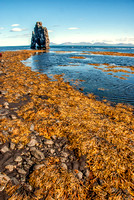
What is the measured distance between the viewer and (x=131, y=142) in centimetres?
621

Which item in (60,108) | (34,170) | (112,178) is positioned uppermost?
(60,108)

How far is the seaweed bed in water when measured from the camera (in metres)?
3.93

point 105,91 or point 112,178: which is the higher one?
point 105,91

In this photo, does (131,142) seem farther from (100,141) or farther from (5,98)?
(5,98)

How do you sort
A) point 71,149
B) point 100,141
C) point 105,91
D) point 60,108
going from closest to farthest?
1. point 71,149
2. point 100,141
3. point 60,108
4. point 105,91

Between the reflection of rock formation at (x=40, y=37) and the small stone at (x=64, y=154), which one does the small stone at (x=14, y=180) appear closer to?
the small stone at (x=64, y=154)

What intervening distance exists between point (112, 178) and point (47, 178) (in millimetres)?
2508

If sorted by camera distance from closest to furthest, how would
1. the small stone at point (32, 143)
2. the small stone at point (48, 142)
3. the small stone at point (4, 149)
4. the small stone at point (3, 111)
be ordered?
the small stone at point (4, 149), the small stone at point (32, 143), the small stone at point (48, 142), the small stone at point (3, 111)

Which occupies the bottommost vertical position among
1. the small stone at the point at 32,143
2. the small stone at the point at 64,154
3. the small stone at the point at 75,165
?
the small stone at the point at 75,165

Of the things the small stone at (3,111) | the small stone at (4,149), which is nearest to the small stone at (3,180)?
the small stone at (4,149)

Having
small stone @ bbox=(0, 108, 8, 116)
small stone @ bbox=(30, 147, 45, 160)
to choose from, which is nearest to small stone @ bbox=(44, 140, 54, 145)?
small stone @ bbox=(30, 147, 45, 160)

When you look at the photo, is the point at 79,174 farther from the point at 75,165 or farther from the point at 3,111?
the point at 3,111

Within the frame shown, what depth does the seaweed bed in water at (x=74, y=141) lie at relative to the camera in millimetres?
3930

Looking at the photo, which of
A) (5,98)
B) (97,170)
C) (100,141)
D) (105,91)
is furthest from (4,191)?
(105,91)
